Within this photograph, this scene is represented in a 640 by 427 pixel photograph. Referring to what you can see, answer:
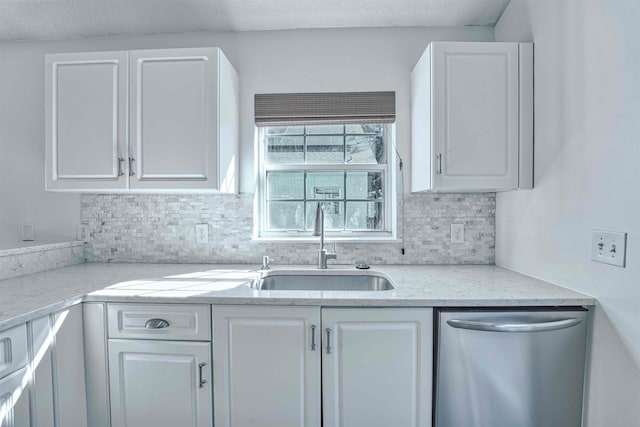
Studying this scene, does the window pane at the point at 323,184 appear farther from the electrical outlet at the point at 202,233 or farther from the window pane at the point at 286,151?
the electrical outlet at the point at 202,233

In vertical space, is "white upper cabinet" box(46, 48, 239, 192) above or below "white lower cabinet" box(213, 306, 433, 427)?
above

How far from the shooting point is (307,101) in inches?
80.5

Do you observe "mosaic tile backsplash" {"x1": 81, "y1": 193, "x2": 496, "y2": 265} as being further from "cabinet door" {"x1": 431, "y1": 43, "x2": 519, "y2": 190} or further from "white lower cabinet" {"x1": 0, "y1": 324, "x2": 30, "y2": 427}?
"white lower cabinet" {"x1": 0, "y1": 324, "x2": 30, "y2": 427}

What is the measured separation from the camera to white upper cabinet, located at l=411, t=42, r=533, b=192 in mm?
1632

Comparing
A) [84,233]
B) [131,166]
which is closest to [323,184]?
[131,166]

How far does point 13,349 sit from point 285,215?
140 cm

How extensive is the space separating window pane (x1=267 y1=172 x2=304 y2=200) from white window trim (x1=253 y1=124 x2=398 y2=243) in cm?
4

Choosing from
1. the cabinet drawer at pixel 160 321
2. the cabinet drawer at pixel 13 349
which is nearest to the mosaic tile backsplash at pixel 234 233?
the cabinet drawer at pixel 160 321

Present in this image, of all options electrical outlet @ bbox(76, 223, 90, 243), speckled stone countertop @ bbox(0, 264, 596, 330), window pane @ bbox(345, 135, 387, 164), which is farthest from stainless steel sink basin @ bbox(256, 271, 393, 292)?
electrical outlet @ bbox(76, 223, 90, 243)

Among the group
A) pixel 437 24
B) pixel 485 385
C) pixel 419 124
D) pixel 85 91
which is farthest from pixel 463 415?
pixel 85 91

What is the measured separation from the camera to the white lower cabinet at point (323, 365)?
136cm

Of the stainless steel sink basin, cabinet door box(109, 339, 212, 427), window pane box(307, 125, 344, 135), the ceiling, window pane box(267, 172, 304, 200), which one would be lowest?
cabinet door box(109, 339, 212, 427)

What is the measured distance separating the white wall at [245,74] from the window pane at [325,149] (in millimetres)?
301

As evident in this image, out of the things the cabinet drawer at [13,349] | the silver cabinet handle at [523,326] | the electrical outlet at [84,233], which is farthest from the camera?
the electrical outlet at [84,233]
